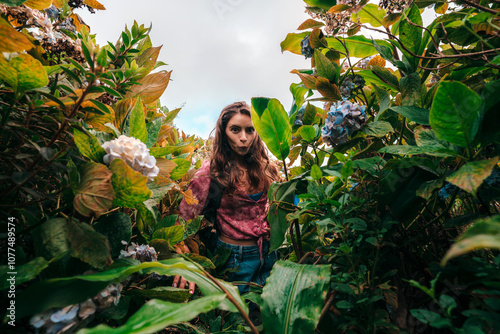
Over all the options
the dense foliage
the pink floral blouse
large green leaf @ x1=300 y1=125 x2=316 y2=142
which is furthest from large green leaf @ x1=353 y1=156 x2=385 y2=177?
the pink floral blouse

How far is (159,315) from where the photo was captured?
0.38 meters

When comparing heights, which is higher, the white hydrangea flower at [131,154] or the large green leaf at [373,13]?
the large green leaf at [373,13]

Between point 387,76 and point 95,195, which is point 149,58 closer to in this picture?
point 95,195

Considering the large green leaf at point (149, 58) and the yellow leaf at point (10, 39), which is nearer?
the yellow leaf at point (10, 39)

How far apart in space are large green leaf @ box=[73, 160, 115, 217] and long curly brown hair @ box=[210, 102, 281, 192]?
53.2 inches

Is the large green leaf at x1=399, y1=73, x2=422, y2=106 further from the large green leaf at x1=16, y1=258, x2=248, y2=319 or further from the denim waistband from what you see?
the denim waistband

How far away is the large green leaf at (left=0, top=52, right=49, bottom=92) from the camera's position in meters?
0.44

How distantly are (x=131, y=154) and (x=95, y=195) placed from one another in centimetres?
12

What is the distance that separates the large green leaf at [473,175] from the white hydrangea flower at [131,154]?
566mm

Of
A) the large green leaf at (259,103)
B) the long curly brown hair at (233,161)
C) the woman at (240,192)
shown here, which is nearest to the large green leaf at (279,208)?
the large green leaf at (259,103)

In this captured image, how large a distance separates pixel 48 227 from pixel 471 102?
2.47 ft

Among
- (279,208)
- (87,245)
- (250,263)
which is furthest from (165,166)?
(250,263)

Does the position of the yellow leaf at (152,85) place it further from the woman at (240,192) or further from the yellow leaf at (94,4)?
the woman at (240,192)

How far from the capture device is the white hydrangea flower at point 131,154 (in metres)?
0.53
